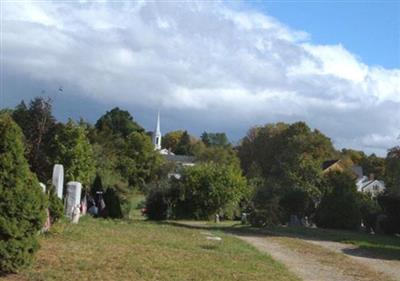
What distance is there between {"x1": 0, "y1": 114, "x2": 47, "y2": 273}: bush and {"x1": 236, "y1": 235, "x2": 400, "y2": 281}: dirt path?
5574 mm

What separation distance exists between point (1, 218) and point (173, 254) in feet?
16.1

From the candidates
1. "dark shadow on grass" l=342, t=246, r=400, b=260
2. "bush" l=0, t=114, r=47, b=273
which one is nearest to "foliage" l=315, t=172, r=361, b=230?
"dark shadow on grass" l=342, t=246, r=400, b=260

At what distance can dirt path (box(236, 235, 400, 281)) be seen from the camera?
13.3 meters

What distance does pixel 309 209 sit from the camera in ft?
115

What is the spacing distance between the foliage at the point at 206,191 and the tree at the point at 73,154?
5432 mm

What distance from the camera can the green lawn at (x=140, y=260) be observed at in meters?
10.2

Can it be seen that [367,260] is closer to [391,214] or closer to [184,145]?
[391,214]

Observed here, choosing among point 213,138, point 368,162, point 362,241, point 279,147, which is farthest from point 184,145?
point 362,241

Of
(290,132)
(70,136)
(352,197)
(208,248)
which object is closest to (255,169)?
(290,132)

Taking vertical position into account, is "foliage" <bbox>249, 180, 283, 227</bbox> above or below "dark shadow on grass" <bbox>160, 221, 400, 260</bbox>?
above

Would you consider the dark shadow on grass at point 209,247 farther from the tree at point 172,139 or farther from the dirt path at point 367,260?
the tree at point 172,139

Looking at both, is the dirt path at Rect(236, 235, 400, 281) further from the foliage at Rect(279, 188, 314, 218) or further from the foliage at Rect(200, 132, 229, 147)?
the foliage at Rect(200, 132, 229, 147)

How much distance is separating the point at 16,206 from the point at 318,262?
27.8 feet

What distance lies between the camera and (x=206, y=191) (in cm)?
3525
